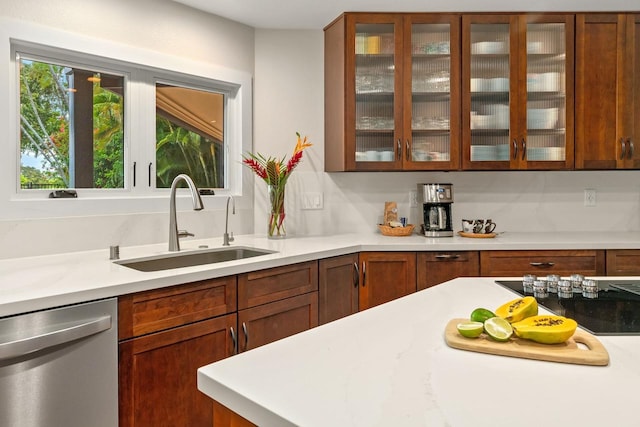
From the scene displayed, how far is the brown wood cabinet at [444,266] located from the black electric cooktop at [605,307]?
1194 millimetres

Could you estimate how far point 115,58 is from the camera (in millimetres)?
2367

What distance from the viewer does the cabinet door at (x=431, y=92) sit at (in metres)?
2.95

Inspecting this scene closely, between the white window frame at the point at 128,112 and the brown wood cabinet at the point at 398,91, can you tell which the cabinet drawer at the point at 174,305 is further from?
the brown wood cabinet at the point at 398,91

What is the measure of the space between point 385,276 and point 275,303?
2.58 ft

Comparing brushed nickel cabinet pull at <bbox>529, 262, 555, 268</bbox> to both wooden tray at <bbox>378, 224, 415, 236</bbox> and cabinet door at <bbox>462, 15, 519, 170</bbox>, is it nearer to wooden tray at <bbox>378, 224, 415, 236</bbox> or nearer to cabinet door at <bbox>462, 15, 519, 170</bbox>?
cabinet door at <bbox>462, 15, 519, 170</bbox>

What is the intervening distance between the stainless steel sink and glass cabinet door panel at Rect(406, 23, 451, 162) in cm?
122

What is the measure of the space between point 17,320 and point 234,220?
1.69m

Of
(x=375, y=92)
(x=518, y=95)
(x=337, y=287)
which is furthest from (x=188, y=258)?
(x=518, y=95)

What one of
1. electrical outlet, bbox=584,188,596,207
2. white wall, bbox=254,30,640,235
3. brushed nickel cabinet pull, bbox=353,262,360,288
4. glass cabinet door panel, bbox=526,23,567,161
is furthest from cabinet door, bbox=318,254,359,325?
electrical outlet, bbox=584,188,596,207

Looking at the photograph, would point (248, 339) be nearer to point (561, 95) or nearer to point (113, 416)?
point (113, 416)

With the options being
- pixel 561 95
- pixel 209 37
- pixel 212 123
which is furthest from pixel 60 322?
pixel 561 95

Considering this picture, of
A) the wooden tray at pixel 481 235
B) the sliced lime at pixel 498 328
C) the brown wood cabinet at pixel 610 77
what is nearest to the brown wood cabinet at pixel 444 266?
the wooden tray at pixel 481 235

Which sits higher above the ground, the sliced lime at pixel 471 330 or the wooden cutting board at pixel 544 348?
the sliced lime at pixel 471 330

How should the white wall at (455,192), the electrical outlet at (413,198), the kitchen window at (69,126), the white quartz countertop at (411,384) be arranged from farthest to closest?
the electrical outlet at (413,198) → the white wall at (455,192) → the kitchen window at (69,126) → the white quartz countertop at (411,384)
